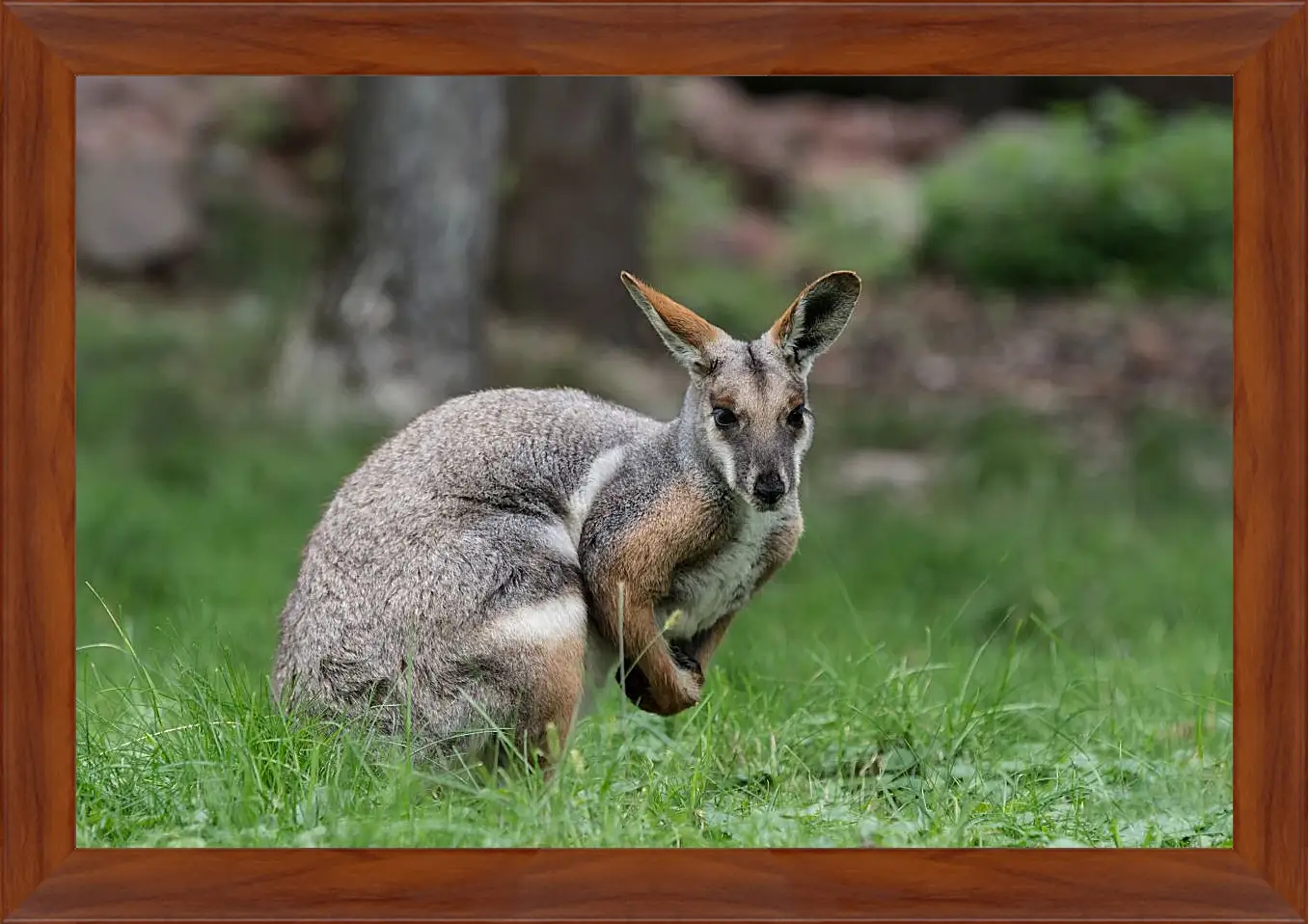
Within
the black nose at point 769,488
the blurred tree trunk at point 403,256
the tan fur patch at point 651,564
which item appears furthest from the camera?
the blurred tree trunk at point 403,256

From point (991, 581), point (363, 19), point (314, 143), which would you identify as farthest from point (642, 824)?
point (314, 143)

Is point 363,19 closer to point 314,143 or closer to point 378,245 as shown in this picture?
point 378,245

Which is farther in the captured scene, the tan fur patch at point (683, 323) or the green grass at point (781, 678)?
the tan fur patch at point (683, 323)

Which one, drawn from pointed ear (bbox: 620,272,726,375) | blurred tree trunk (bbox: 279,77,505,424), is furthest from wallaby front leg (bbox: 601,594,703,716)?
blurred tree trunk (bbox: 279,77,505,424)

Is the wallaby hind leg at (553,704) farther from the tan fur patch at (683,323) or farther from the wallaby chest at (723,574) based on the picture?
the tan fur patch at (683,323)

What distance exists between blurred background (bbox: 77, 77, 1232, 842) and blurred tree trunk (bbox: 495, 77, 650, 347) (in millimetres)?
30

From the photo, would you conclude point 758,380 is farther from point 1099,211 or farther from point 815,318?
point 1099,211

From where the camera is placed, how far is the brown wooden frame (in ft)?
12.9

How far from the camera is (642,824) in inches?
169

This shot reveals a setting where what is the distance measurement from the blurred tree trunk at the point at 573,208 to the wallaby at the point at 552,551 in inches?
339

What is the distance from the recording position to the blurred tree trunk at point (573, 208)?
13.9 meters

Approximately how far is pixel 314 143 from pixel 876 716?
12.4m

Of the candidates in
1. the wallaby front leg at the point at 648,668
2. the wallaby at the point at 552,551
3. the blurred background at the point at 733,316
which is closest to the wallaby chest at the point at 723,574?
the wallaby at the point at 552,551

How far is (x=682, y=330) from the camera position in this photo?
486cm
